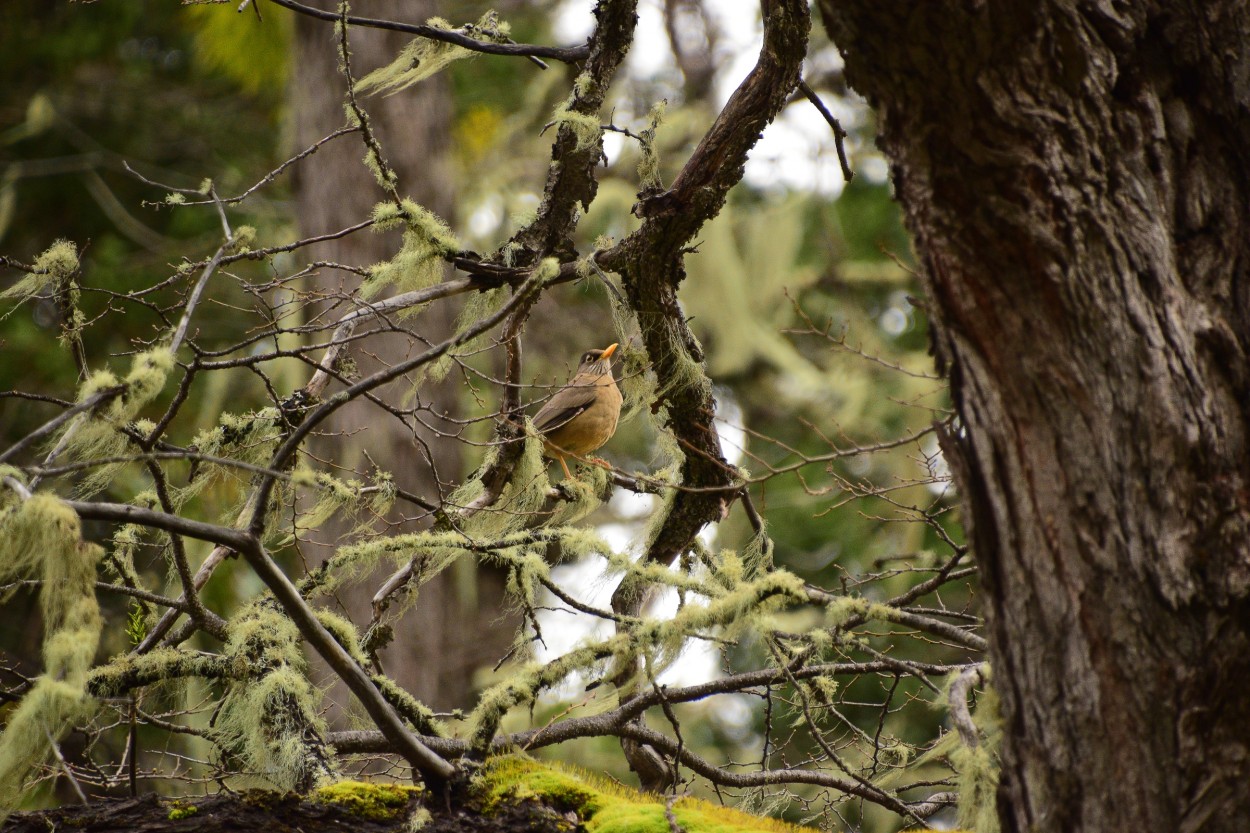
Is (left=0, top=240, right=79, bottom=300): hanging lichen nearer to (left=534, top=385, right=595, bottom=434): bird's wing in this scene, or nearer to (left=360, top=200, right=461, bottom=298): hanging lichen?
(left=360, top=200, right=461, bottom=298): hanging lichen

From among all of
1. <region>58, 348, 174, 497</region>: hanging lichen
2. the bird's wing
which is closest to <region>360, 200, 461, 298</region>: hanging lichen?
<region>58, 348, 174, 497</region>: hanging lichen

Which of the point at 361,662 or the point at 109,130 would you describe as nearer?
the point at 361,662

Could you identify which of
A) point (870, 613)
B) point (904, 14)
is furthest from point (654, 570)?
point (904, 14)

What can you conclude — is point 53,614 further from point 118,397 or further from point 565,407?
point 565,407

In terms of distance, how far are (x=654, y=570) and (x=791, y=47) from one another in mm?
1606

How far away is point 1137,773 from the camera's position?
5.63ft

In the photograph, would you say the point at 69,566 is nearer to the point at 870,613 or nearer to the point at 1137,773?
the point at 870,613

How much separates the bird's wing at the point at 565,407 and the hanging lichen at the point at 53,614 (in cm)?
285

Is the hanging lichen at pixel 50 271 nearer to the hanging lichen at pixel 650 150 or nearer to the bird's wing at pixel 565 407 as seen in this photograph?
the hanging lichen at pixel 650 150

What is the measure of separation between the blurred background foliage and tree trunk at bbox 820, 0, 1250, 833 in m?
7.30

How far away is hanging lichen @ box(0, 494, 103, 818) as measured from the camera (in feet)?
6.50

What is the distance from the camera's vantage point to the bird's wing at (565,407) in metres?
5.00

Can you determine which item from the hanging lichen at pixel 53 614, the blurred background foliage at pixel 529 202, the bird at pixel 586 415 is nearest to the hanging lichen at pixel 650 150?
the bird at pixel 586 415

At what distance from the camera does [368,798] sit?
8.24ft
